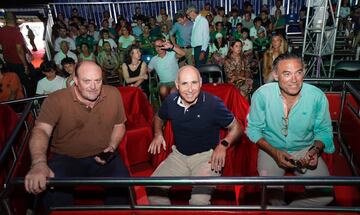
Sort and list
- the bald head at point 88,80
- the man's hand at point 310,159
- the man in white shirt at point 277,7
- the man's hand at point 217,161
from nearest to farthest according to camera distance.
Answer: the man's hand at point 310,159 < the man's hand at point 217,161 < the bald head at point 88,80 < the man in white shirt at point 277,7

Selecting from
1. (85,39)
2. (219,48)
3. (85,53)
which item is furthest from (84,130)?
(85,39)

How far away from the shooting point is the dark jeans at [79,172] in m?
2.11

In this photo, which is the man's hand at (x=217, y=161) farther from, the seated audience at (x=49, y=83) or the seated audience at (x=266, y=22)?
the seated audience at (x=266, y=22)

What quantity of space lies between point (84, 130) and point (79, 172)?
→ 349 mm

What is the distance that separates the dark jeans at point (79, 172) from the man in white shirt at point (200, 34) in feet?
13.8

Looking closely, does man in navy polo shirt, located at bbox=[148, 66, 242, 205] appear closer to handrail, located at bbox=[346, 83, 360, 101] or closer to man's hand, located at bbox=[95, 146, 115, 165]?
man's hand, located at bbox=[95, 146, 115, 165]

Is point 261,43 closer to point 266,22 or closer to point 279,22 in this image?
point 266,22

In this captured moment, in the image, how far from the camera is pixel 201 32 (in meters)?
6.15

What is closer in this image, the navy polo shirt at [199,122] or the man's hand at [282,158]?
the man's hand at [282,158]

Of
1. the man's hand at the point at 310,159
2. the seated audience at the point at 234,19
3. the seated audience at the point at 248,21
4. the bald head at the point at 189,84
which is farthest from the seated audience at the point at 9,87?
the seated audience at the point at 234,19

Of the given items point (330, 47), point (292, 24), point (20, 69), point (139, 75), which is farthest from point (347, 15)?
point (20, 69)

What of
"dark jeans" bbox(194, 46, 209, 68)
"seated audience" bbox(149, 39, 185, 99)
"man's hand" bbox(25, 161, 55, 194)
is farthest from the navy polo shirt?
"dark jeans" bbox(194, 46, 209, 68)

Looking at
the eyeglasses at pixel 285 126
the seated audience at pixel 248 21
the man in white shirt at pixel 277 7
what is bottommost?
the eyeglasses at pixel 285 126

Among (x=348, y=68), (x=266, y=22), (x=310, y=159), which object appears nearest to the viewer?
(x=310, y=159)
